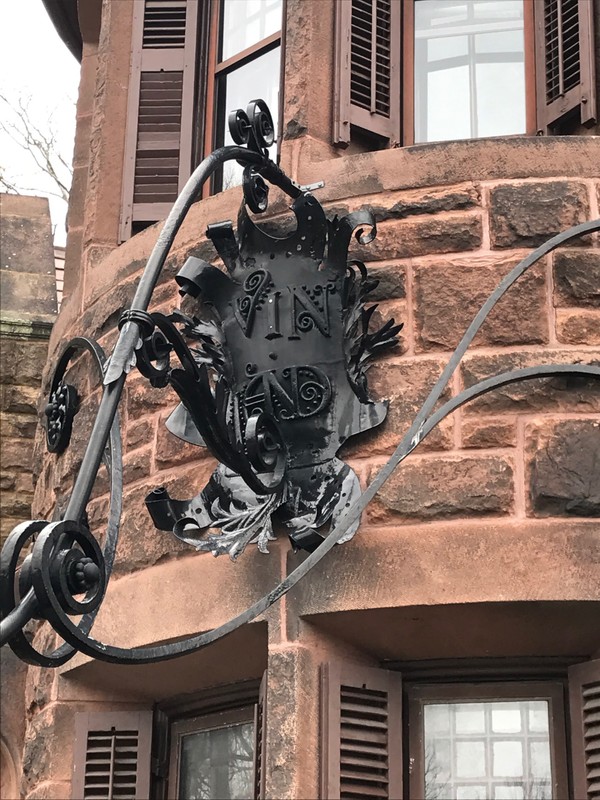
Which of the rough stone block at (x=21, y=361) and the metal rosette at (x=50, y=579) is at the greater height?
the rough stone block at (x=21, y=361)

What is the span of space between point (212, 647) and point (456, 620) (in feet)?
3.02

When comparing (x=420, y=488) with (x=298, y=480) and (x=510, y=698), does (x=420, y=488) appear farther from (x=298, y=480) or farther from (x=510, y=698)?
(x=510, y=698)

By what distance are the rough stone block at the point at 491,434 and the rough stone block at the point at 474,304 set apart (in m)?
0.27

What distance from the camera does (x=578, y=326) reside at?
5039 mm

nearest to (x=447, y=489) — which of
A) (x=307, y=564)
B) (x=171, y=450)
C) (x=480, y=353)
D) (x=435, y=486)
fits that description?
(x=435, y=486)

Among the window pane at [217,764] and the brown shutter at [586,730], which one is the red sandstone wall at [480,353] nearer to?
the brown shutter at [586,730]

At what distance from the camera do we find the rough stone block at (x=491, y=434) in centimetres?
493

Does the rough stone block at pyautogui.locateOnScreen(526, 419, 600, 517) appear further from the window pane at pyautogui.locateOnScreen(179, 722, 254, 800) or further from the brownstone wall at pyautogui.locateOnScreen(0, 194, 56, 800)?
the brownstone wall at pyautogui.locateOnScreen(0, 194, 56, 800)

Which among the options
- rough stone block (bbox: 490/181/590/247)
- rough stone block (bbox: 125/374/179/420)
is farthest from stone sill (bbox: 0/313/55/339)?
rough stone block (bbox: 490/181/590/247)

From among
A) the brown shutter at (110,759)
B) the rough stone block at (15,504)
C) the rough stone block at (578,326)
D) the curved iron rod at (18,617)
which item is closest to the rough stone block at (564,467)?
the rough stone block at (578,326)

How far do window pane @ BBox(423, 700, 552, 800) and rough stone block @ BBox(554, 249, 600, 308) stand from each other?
1.30 meters

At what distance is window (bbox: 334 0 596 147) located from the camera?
5.61 metres

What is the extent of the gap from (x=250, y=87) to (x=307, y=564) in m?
2.51

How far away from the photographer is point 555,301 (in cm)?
509
